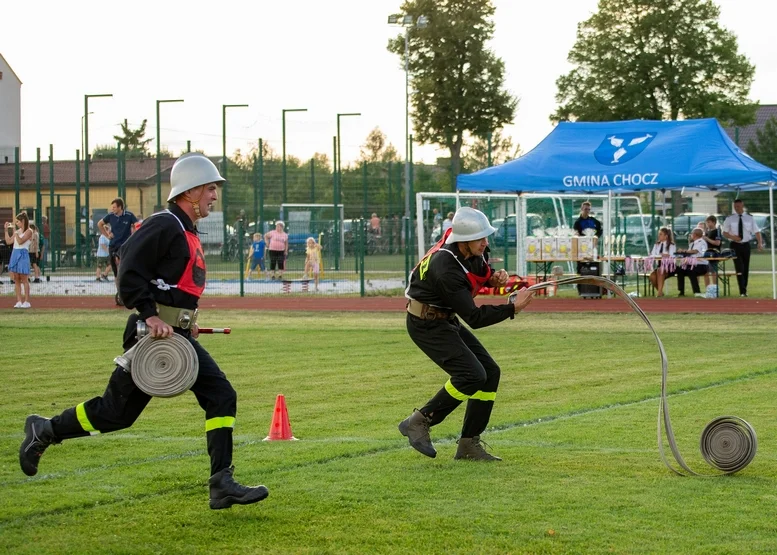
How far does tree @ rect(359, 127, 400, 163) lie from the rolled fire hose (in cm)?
3052

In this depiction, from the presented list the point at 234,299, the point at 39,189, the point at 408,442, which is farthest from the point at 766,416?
the point at 39,189

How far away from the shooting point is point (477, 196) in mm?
27547

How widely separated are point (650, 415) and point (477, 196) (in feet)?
57.3

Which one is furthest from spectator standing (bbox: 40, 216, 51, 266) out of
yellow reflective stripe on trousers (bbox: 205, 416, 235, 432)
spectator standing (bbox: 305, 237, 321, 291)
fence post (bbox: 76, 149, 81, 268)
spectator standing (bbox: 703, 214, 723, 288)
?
yellow reflective stripe on trousers (bbox: 205, 416, 235, 432)

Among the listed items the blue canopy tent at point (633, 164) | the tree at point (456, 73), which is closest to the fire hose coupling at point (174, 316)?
the blue canopy tent at point (633, 164)

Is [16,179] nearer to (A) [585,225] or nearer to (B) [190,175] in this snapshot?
(A) [585,225]

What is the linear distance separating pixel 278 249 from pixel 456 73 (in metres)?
28.6

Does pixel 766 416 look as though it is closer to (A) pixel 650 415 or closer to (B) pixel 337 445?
(A) pixel 650 415

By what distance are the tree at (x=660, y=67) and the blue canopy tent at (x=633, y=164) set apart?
24991 millimetres

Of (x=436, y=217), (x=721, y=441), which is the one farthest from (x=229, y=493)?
(x=436, y=217)

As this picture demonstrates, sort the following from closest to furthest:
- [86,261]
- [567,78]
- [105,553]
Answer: [105,553], [86,261], [567,78]

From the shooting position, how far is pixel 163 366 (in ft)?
21.6

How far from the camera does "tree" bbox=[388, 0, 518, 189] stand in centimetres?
5659

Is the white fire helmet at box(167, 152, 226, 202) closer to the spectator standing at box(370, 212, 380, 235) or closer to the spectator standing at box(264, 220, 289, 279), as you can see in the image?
the spectator standing at box(264, 220, 289, 279)
